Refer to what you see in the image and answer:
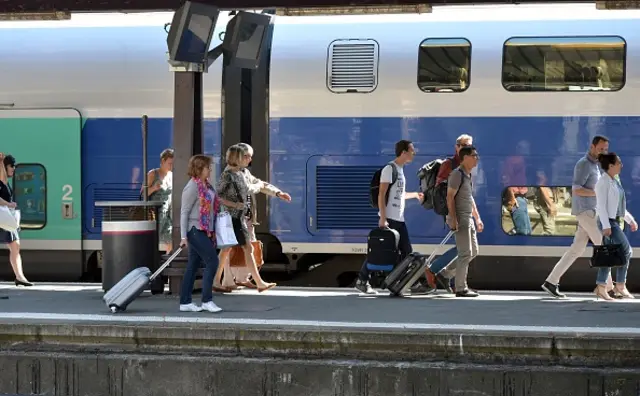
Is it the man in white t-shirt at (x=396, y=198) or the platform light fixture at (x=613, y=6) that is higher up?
the platform light fixture at (x=613, y=6)

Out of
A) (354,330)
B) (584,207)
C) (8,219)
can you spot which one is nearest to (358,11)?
Result: (584,207)

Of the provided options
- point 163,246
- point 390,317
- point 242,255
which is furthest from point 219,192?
point 390,317

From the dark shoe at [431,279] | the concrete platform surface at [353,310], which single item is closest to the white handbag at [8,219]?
the concrete platform surface at [353,310]

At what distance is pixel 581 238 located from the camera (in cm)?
1259

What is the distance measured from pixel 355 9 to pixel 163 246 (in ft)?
12.6

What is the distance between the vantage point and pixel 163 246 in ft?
48.0

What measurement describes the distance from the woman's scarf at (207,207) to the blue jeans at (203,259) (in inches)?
3.2

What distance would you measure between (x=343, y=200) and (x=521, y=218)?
2181mm

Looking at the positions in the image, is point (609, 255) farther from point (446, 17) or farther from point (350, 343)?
point (446, 17)

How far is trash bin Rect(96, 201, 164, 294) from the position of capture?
1255 centimetres

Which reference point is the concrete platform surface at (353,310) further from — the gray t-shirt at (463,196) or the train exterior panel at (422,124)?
the train exterior panel at (422,124)

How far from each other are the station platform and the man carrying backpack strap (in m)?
2.06

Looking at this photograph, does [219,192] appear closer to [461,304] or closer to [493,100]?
[461,304]

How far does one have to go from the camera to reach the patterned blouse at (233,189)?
12.8m
